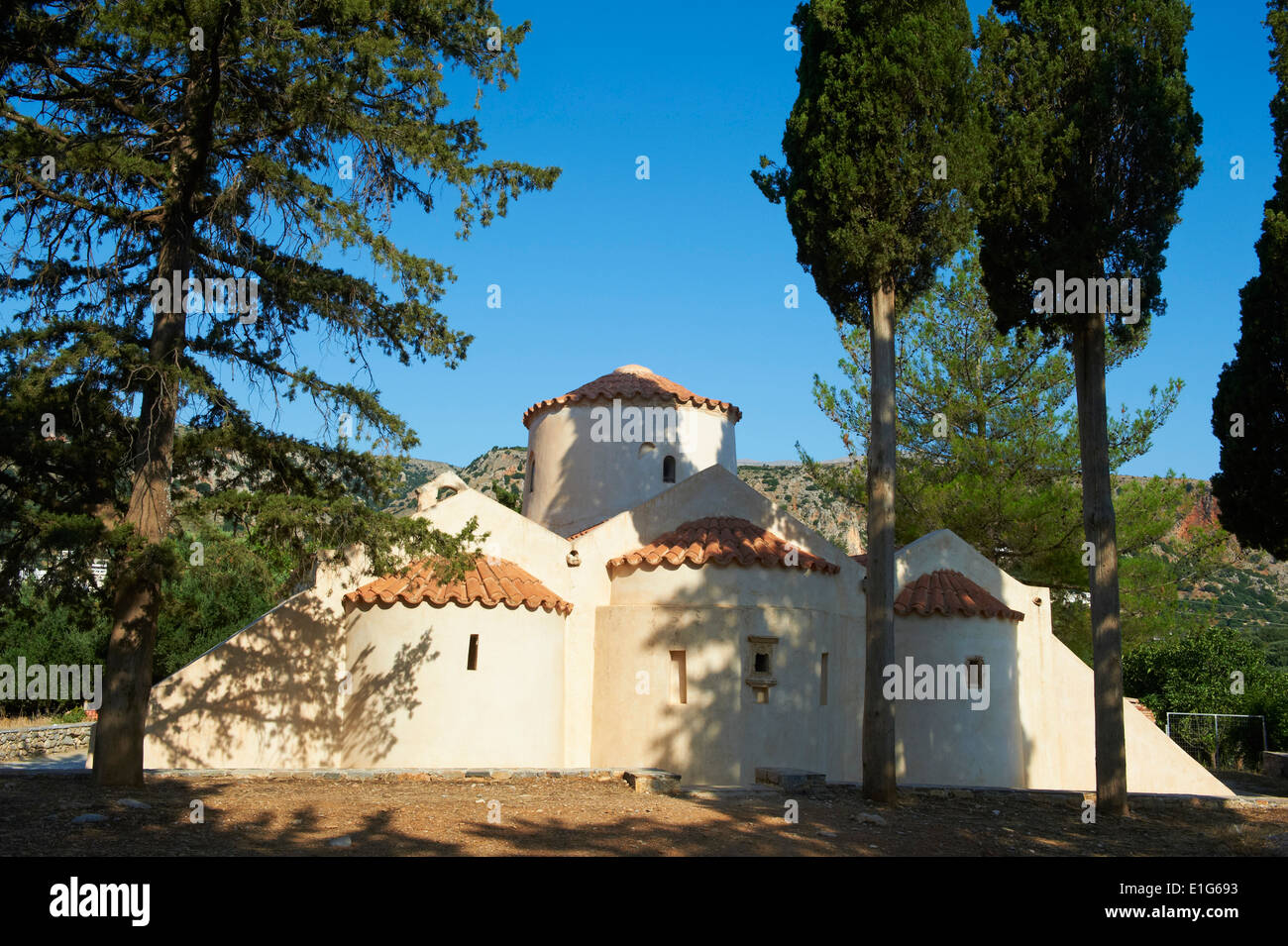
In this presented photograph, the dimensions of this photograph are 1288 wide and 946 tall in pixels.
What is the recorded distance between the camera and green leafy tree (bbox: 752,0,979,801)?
12859 millimetres

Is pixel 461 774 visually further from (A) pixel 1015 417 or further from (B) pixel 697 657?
(A) pixel 1015 417

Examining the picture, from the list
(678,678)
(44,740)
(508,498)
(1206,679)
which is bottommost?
(44,740)

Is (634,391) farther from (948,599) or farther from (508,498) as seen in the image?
(508,498)

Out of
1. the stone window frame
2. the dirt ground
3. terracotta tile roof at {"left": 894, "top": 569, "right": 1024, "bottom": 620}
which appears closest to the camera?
the dirt ground

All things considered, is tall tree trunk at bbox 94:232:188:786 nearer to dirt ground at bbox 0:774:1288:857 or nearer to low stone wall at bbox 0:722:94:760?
dirt ground at bbox 0:774:1288:857

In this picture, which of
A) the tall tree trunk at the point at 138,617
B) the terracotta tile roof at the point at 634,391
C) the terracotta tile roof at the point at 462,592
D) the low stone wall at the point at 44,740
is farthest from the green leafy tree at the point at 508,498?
the tall tree trunk at the point at 138,617

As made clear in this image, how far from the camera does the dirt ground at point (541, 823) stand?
27.4 feet

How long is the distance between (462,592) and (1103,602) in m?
9.16

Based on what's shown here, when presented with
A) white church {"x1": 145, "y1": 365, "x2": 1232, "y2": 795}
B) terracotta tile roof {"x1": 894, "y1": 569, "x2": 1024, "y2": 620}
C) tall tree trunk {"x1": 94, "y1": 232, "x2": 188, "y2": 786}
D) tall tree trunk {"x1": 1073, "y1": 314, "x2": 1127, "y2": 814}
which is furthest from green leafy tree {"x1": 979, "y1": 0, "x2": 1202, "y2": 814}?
tall tree trunk {"x1": 94, "y1": 232, "x2": 188, "y2": 786}

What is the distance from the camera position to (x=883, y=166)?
12.9 metres

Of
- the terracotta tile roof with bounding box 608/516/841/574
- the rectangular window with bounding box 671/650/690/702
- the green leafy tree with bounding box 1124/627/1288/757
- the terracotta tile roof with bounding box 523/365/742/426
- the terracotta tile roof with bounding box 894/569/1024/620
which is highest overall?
the terracotta tile roof with bounding box 523/365/742/426

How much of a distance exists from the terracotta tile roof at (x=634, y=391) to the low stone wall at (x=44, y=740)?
46.2ft

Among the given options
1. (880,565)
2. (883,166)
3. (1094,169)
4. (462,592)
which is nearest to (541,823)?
(880,565)

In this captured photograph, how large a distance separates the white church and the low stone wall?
1074 cm
